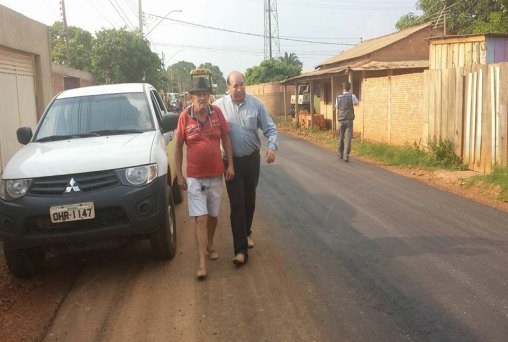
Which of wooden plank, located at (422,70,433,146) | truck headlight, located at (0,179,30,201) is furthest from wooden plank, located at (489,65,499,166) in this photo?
Result: truck headlight, located at (0,179,30,201)

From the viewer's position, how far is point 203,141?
16.7 ft

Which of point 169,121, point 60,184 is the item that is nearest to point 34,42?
point 169,121

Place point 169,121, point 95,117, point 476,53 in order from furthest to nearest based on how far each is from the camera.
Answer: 1. point 476,53
2. point 95,117
3. point 169,121

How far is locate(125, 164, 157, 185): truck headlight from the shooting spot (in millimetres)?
4895

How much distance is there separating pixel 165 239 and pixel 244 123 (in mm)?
1414

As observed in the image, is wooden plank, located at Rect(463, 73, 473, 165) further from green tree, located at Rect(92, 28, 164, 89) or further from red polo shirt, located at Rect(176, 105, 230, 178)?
green tree, located at Rect(92, 28, 164, 89)

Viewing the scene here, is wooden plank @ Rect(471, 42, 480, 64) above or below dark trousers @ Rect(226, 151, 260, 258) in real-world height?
above

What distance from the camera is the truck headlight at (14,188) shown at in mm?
4801

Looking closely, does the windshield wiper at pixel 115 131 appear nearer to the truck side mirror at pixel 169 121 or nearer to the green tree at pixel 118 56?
the truck side mirror at pixel 169 121

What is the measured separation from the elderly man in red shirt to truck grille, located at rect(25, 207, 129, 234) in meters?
0.72

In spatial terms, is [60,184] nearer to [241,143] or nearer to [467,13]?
[241,143]

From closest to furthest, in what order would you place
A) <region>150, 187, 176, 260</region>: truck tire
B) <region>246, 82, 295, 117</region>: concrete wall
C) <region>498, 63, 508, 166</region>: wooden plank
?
<region>150, 187, 176, 260</region>: truck tire → <region>498, 63, 508, 166</region>: wooden plank → <region>246, 82, 295, 117</region>: concrete wall

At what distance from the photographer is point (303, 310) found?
4164 millimetres

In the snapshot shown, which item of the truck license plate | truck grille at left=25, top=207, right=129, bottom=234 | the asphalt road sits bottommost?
the asphalt road
